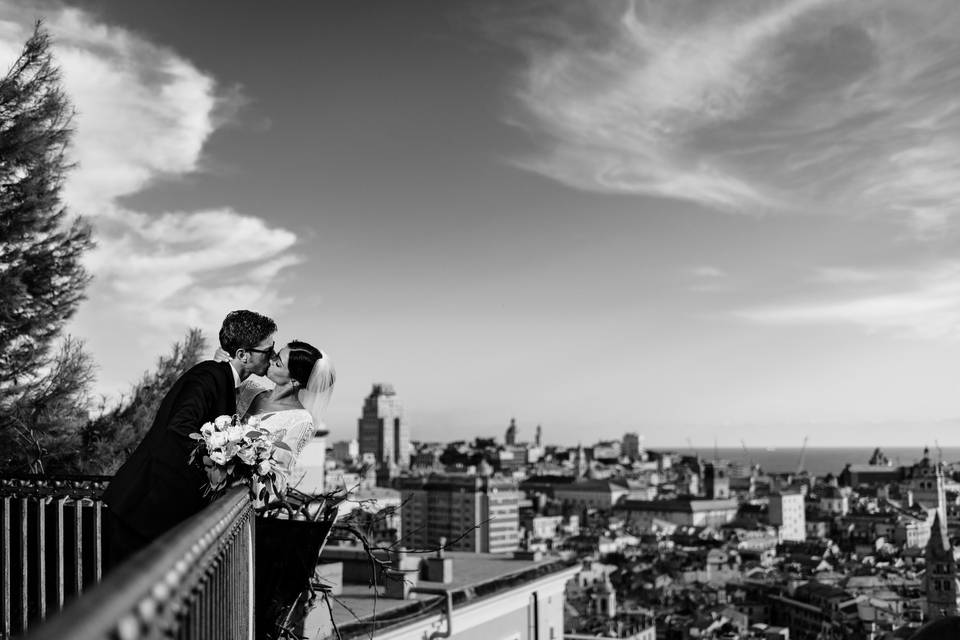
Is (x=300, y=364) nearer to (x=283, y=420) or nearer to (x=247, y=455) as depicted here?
(x=283, y=420)

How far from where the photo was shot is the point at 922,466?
447 feet

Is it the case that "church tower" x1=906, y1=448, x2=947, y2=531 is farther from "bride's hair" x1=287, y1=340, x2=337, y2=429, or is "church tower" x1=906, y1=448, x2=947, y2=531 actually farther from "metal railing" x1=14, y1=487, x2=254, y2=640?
"metal railing" x1=14, y1=487, x2=254, y2=640

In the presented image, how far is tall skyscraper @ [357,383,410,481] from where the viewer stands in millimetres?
189750

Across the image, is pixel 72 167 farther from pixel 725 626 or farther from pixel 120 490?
pixel 725 626

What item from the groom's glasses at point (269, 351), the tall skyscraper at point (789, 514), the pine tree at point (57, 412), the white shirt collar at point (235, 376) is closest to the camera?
the white shirt collar at point (235, 376)

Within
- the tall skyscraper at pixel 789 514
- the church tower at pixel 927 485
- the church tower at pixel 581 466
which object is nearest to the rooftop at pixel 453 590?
the tall skyscraper at pixel 789 514

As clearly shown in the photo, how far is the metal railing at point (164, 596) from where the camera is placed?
82 centimetres

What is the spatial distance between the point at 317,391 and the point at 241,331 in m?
0.39

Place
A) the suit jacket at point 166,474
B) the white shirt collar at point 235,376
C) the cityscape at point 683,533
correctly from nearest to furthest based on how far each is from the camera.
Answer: the suit jacket at point 166,474
the white shirt collar at point 235,376
the cityscape at point 683,533

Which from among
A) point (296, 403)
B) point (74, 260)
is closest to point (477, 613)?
point (74, 260)

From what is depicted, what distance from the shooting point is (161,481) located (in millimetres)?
3051

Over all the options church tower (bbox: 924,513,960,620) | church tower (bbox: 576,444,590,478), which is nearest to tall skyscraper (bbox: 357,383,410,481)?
church tower (bbox: 576,444,590,478)

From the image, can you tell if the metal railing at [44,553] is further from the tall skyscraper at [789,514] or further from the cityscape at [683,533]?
the tall skyscraper at [789,514]

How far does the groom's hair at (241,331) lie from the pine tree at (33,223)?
6423 mm
